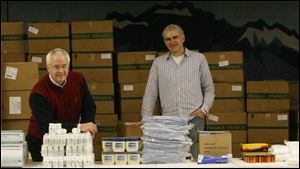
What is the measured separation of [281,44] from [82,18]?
6.82ft

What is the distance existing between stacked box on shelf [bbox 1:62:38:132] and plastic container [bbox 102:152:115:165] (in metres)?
1.52

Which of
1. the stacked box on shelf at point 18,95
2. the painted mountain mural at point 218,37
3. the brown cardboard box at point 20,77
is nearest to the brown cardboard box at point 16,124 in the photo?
the stacked box on shelf at point 18,95

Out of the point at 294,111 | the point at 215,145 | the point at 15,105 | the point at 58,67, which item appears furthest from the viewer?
the point at 294,111

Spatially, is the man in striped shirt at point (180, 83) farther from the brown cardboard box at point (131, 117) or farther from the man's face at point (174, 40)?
the brown cardboard box at point (131, 117)

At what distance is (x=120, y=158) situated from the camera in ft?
9.66

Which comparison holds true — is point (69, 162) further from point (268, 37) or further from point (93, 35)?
point (268, 37)

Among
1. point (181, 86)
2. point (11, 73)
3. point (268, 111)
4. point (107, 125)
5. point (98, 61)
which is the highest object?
point (98, 61)

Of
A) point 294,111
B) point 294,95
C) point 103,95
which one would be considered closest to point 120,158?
point 103,95

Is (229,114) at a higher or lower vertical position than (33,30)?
lower

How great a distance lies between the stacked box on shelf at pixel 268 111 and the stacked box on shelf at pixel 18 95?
203cm

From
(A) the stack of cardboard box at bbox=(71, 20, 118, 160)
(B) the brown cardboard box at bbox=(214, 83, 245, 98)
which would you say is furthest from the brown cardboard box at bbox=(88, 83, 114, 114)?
(B) the brown cardboard box at bbox=(214, 83, 245, 98)

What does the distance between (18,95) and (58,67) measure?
1220mm

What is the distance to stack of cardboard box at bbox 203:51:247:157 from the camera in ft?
16.9

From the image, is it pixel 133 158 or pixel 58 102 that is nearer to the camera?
pixel 133 158
